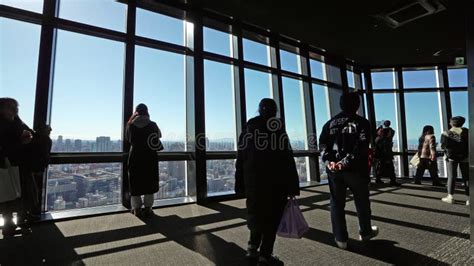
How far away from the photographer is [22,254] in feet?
8.09

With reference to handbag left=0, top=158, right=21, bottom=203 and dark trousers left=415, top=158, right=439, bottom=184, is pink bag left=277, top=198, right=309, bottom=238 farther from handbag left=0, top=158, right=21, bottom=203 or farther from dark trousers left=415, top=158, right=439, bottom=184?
dark trousers left=415, top=158, right=439, bottom=184

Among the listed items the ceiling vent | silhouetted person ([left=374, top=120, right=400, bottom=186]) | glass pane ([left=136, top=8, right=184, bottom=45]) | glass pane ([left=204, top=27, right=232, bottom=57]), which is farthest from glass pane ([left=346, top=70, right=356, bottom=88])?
glass pane ([left=136, top=8, right=184, bottom=45])

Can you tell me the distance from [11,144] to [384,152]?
286 inches

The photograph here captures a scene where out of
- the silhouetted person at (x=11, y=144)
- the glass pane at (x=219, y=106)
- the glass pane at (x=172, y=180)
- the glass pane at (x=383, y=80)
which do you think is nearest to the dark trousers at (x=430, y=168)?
the glass pane at (x=383, y=80)

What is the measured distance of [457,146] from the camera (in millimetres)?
4547

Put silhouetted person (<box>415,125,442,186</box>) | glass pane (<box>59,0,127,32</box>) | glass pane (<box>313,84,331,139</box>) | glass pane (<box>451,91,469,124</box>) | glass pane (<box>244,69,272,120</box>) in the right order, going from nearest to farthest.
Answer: glass pane (<box>59,0,127,32</box>), glass pane (<box>244,69,272,120</box>), silhouetted person (<box>415,125,442,186</box>), glass pane (<box>313,84,331,139</box>), glass pane (<box>451,91,469,124</box>)

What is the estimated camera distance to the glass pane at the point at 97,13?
13.5 ft

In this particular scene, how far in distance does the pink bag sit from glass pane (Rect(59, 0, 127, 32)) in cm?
382

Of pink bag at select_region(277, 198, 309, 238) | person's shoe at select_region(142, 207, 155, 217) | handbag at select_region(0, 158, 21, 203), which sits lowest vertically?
person's shoe at select_region(142, 207, 155, 217)

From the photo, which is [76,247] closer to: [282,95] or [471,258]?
[471,258]

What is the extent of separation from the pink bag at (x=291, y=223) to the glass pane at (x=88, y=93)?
9.84 feet

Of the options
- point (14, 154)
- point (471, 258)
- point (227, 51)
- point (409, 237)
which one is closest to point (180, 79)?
point (227, 51)

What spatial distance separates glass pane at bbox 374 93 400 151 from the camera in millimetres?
8758

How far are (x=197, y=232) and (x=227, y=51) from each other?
12.3 ft
